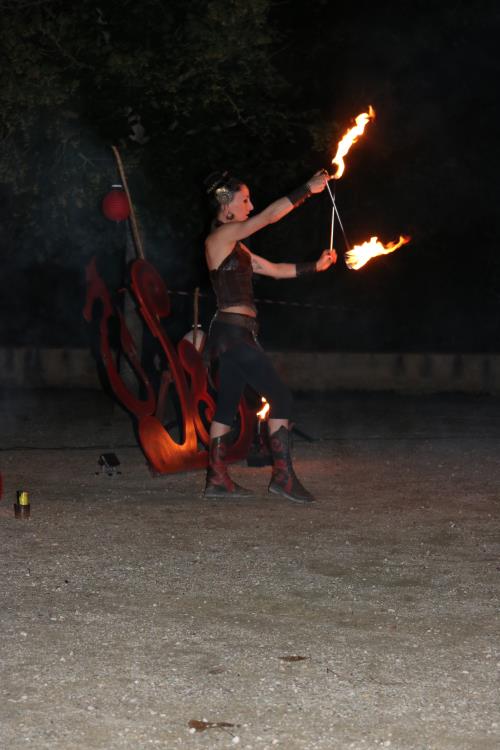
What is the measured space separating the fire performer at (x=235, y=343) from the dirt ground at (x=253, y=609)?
23 cm

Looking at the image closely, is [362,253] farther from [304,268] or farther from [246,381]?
[246,381]

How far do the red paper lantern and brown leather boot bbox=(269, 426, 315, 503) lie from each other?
2.97 metres

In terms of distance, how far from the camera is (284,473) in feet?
26.5

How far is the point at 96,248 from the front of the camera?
17125 mm

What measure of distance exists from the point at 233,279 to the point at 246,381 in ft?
2.16

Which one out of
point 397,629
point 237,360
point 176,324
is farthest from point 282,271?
point 176,324

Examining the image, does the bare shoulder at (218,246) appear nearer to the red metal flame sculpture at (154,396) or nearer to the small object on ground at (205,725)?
the red metal flame sculpture at (154,396)

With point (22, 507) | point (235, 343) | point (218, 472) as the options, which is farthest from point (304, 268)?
point (22, 507)

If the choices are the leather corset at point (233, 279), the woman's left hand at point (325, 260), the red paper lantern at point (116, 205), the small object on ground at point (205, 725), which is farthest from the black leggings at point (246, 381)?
the small object on ground at point (205, 725)

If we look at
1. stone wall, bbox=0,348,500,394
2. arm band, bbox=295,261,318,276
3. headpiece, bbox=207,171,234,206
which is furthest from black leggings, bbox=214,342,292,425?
stone wall, bbox=0,348,500,394

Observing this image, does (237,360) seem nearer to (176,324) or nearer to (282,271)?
(282,271)

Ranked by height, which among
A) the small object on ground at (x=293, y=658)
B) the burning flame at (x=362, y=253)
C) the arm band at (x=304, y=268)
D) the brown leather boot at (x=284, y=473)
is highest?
the burning flame at (x=362, y=253)

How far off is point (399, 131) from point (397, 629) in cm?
1128

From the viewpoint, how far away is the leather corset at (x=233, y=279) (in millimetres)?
8023
